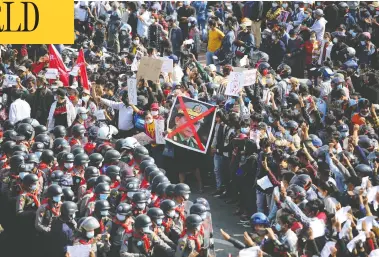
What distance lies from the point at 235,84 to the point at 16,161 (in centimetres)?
477

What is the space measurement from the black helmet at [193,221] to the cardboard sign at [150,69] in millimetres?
6869

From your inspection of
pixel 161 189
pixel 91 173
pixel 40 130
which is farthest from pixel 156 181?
pixel 40 130

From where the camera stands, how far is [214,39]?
24.7 metres

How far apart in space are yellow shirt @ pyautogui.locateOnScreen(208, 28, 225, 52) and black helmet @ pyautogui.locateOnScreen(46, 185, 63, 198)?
11.0m

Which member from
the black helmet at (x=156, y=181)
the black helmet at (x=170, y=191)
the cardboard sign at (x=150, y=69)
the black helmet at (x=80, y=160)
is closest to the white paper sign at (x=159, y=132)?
the cardboard sign at (x=150, y=69)

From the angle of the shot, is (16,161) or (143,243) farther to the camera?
(16,161)

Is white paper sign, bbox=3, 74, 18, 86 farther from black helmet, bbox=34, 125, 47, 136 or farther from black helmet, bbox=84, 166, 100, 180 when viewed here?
black helmet, bbox=84, 166, 100, 180

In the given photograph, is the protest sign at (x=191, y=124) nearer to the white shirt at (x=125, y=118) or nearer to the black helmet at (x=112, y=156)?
the white shirt at (x=125, y=118)

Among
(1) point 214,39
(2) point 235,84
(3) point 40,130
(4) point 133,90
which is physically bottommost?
(3) point 40,130

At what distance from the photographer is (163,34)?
997 inches

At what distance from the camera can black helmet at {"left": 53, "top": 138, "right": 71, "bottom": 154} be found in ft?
54.6

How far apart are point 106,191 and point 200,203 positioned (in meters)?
1.43

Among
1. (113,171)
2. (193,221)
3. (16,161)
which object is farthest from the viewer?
(16,161)

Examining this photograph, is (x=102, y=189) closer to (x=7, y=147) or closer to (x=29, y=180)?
(x=29, y=180)
